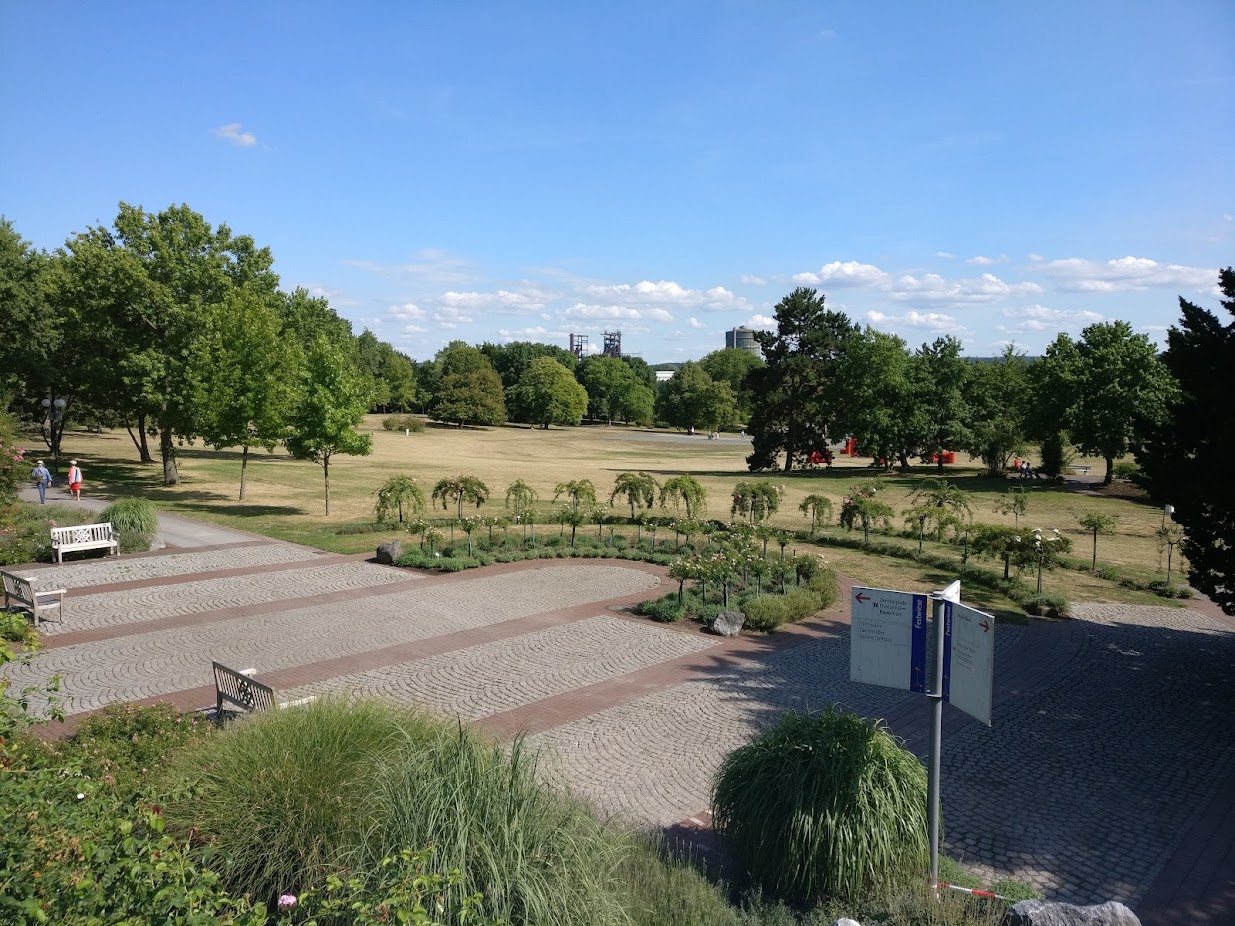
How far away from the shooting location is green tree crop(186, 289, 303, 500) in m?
28.7

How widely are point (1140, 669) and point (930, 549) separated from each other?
10.3 meters

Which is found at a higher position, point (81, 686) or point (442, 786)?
point (442, 786)

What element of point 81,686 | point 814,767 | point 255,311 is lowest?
point 81,686

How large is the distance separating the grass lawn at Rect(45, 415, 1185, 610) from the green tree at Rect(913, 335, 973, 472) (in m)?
2.10

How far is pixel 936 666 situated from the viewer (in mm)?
6371

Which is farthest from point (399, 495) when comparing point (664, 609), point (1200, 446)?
point (1200, 446)

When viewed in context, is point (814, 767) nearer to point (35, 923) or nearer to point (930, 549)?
point (35, 923)

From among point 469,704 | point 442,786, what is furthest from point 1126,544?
point 442,786

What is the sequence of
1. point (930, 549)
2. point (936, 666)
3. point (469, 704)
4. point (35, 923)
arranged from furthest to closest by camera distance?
point (930, 549) → point (469, 704) → point (936, 666) → point (35, 923)

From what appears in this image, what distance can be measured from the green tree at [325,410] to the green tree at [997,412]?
32.3 meters

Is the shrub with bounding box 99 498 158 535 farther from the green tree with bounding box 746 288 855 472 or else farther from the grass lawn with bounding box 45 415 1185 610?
the green tree with bounding box 746 288 855 472

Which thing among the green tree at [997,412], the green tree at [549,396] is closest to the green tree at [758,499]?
the green tree at [997,412]

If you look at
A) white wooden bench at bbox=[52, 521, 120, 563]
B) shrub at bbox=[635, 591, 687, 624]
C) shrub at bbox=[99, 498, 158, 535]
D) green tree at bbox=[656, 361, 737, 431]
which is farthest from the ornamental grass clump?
green tree at bbox=[656, 361, 737, 431]

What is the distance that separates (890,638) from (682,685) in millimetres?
5531
